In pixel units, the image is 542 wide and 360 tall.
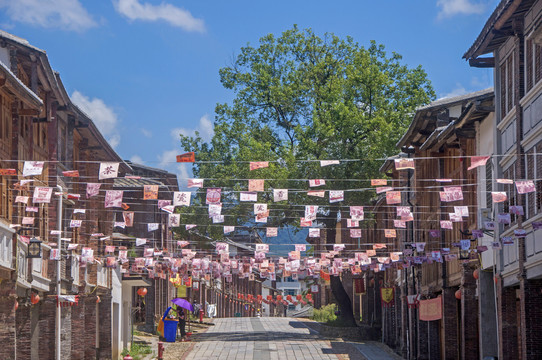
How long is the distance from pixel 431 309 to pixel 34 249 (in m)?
17.0

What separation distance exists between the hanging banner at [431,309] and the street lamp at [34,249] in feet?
53.9

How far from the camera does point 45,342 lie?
103 feet

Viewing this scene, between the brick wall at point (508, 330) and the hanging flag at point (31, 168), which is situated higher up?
the hanging flag at point (31, 168)

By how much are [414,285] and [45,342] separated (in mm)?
17884

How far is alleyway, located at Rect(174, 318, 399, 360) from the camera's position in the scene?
42.0m

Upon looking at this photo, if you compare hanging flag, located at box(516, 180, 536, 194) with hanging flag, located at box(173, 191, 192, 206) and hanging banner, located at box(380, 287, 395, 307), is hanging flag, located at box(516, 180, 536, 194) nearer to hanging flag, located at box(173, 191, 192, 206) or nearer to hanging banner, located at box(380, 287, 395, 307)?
hanging flag, located at box(173, 191, 192, 206)

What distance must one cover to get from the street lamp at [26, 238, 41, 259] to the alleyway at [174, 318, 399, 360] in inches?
604

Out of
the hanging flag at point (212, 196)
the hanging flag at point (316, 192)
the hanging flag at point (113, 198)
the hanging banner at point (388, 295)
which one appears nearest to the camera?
the hanging flag at point (113, 198)

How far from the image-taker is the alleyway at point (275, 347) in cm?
4197

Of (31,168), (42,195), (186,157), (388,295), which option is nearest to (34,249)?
(42,195)

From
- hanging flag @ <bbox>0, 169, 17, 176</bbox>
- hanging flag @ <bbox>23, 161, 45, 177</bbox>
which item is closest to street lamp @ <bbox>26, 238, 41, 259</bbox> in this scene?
hanging flag @ <bbox>0, 169, 17, 176</bbox>

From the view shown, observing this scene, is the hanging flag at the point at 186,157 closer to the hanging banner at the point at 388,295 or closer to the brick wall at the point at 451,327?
the brick wall at the point at 451,327

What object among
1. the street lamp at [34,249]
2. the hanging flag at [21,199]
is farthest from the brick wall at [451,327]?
the hanging flag at [21,199]

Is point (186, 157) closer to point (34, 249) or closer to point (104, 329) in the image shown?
point (34, 249)
